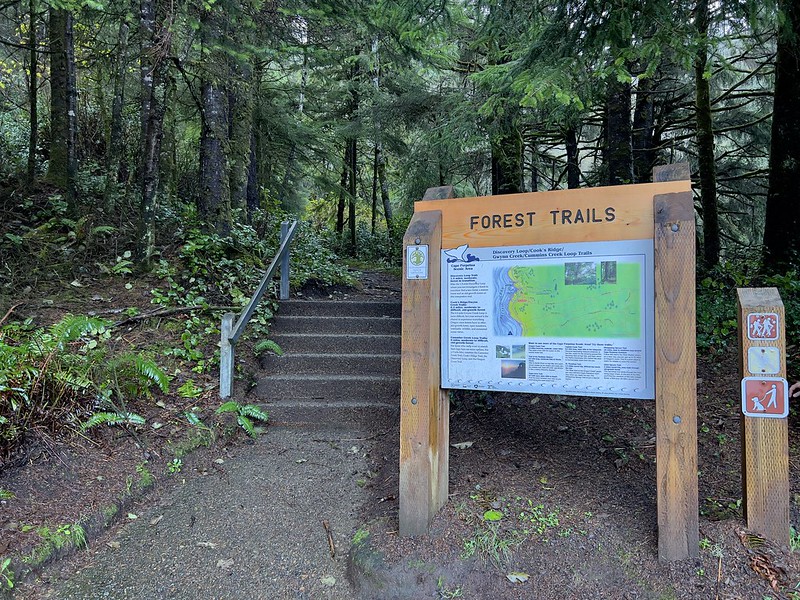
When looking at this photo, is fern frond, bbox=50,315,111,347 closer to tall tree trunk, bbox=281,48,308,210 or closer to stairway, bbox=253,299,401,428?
stairway, bbox=253,299,401,428

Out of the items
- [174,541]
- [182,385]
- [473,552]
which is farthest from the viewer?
[182,385]

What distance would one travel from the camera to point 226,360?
4.89m

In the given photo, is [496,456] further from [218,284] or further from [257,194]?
[257,194]

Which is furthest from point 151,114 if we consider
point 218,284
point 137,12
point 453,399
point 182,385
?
point 453,399

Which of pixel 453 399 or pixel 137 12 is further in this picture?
pixel 137 12

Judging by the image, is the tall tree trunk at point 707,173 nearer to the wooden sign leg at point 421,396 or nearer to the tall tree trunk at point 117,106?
the wooden sign leg at point 421,396

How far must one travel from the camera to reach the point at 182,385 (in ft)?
15.8

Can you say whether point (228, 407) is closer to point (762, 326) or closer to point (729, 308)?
point (762, 326)

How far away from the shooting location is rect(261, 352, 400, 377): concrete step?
221 inches

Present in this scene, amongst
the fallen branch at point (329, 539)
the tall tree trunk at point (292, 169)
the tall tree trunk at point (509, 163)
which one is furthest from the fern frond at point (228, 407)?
the tall tree trunk at point (292, 169)

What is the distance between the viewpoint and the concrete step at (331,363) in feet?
18.4

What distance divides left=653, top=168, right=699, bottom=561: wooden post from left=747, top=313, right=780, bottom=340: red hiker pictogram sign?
335mm

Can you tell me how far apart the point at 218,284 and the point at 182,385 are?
2.21 meters

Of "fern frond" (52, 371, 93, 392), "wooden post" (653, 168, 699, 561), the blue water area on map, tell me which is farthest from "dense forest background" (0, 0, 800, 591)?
the blue water area on map
